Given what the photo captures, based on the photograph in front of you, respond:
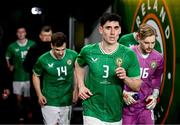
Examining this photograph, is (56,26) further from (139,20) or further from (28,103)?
(139,20)

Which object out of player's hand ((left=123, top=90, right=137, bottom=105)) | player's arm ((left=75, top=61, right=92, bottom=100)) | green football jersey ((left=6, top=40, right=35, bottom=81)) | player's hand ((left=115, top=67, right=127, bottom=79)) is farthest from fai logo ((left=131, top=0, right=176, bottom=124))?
green football jersey ((left=6, top=40, right=35, bottom=81))

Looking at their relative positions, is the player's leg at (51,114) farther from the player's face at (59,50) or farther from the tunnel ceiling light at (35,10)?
the tunnel ceiling light at (35,10)

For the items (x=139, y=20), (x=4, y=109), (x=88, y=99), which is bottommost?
(x=4, y=109)

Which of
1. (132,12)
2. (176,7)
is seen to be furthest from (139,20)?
(176,7)

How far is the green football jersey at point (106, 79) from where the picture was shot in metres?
4.59

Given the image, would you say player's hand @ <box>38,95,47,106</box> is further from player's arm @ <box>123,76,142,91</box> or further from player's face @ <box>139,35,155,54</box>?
player's arm @ <box>123,76,142,91</box>

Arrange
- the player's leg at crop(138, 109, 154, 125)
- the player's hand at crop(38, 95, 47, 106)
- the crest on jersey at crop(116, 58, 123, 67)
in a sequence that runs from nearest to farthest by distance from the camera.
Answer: the crest on jersey at crop(116, 58, 123, 67) → the player's leg at crop(138, 109, 154, 125) → the player's hand at crop(38, 95, 47, 106)

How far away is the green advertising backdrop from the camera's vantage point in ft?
21.2

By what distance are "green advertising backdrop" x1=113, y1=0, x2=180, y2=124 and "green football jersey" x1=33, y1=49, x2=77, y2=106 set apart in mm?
1354

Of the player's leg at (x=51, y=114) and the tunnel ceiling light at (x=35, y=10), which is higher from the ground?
the tunnel ceiling light at (x=35, y=10)

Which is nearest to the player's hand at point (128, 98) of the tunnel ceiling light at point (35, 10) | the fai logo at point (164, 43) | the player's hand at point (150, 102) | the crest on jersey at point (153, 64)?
the player's hand at point (150, 102)

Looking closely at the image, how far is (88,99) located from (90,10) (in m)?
5.42

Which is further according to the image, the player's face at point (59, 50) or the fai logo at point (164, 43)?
the fai logo at point (164, 43)

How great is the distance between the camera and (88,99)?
4.73 metres
